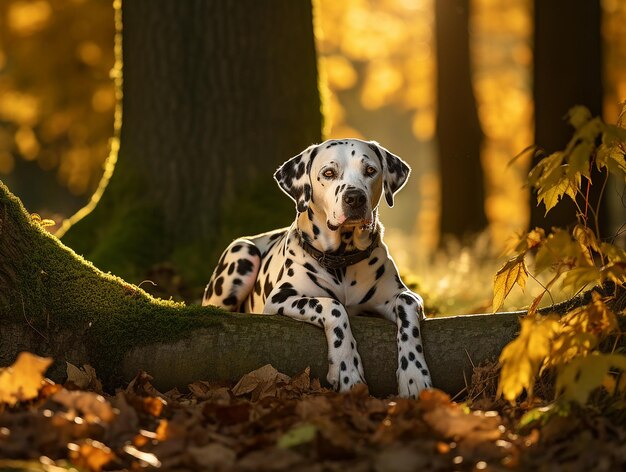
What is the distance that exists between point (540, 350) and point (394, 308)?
78.5 inches

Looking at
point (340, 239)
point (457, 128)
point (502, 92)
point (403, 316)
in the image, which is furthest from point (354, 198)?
point (502, 92)

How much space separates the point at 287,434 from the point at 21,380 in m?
1.20

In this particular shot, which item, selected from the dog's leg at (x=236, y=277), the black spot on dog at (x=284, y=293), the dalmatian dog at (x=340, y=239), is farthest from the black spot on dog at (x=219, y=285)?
the black spot on dog at (x=284, y=293)

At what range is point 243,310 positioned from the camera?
7109 millimetres

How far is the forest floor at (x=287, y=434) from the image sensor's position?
11.3ft

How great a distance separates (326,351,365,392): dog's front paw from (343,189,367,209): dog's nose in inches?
39.2

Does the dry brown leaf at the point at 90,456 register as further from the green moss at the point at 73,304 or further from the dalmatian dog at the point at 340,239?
the dalmatian dog at the point at 340,239

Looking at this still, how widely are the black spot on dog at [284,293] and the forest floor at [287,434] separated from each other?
1463 millimetres

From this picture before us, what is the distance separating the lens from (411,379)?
503 cm

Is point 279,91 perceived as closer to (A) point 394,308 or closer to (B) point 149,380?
(A) point 394,308

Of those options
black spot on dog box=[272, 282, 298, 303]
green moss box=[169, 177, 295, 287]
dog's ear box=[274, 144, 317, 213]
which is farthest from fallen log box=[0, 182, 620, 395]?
green moss box=[169, 177, 295, 287]

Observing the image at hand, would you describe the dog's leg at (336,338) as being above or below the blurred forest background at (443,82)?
below

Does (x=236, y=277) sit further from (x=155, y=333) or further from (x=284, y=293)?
(x=155, y=333)

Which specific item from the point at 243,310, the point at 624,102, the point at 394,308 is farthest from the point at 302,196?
Answer: the point at 624,102
